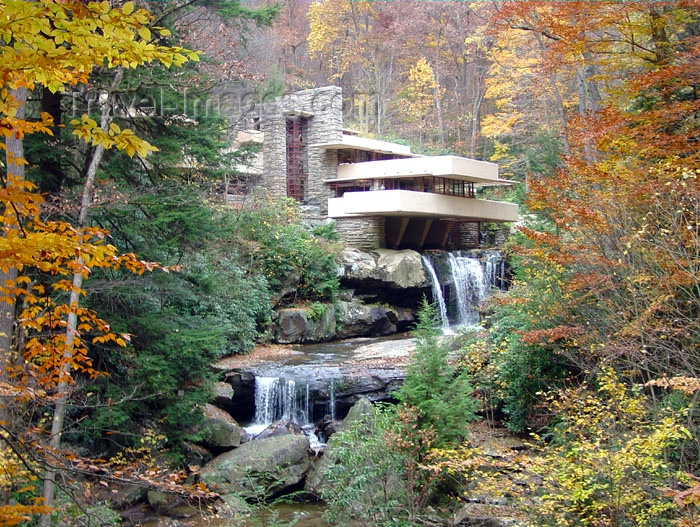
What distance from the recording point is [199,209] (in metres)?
9.95

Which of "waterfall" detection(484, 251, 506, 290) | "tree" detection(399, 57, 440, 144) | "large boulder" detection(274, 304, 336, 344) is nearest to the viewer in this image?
"large boulder" detection(274, 304, 336, 344)

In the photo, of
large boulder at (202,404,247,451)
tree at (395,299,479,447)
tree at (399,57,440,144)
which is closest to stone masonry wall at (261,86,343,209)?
tree at (399,57,440,144)

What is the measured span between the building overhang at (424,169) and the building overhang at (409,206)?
0.75 metres

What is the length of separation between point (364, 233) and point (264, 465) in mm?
11997

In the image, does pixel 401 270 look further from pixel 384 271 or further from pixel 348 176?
pixel 348 176

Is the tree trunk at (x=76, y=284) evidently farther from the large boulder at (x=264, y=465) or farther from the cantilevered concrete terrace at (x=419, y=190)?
the cantilevered concrete terrace at (x=419, y=190)

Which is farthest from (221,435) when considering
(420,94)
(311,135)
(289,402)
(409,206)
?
(420,94)

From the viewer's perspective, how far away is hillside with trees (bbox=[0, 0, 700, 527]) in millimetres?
4500

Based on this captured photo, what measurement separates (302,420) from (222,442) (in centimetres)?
212

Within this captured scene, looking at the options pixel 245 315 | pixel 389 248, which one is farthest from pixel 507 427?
pixel 389 248

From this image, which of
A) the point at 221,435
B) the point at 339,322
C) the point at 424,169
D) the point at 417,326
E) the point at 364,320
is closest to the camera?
the point at 417,326

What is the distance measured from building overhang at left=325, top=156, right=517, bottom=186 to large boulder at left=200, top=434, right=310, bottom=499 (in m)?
11.9

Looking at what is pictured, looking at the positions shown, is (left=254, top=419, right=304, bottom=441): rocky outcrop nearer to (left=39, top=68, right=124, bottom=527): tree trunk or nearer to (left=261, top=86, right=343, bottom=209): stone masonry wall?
(left=39, top=68, right=124, bottom=527): tree trunk

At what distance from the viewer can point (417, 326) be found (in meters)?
9.00
